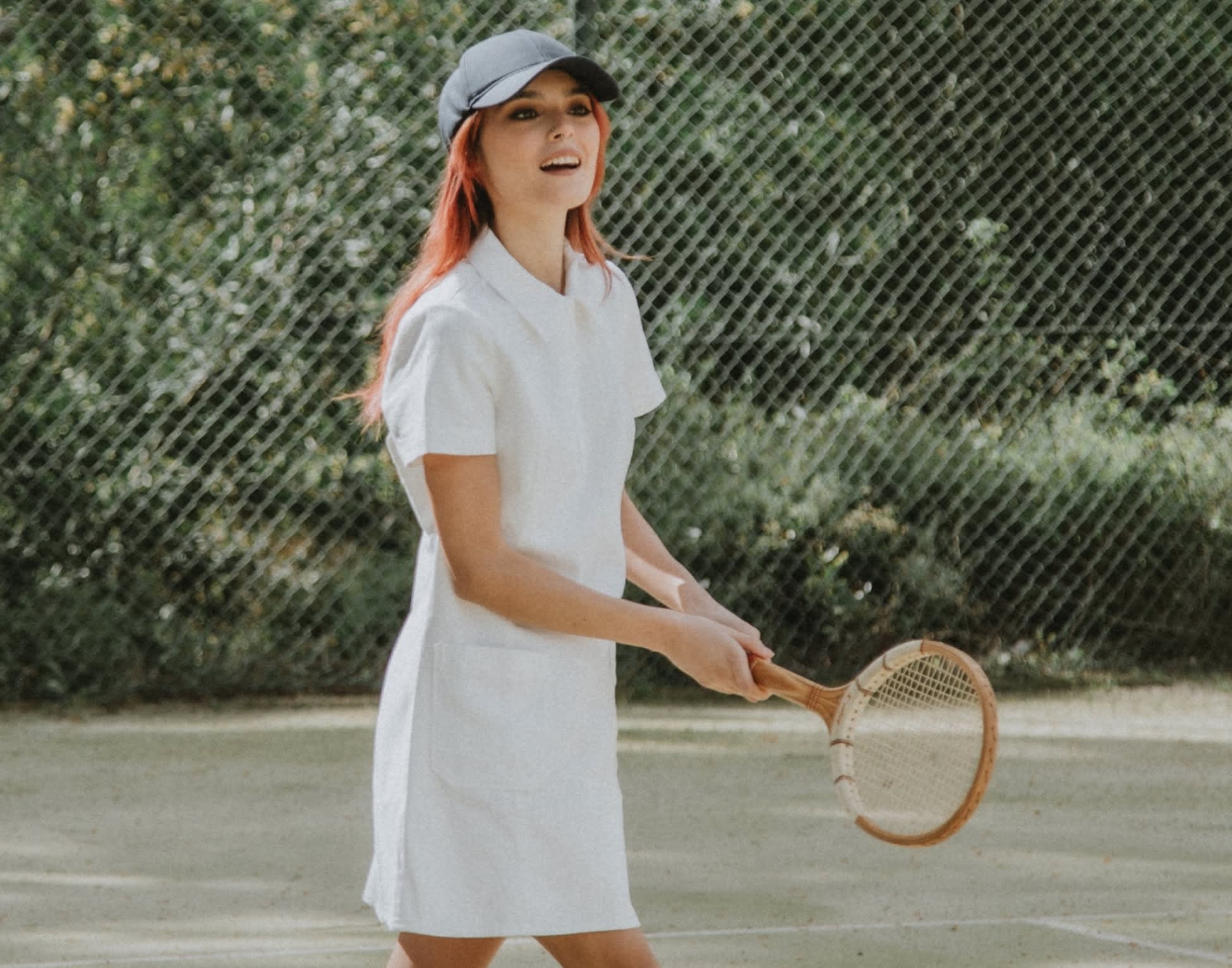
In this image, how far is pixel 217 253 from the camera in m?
6.75

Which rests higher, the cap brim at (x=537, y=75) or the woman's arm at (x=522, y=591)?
the cap brim at (x=537, y=75)

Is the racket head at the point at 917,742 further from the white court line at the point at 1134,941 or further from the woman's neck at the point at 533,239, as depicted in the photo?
the white court line at the point at 1134,941

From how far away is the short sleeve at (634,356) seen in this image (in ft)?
7.28

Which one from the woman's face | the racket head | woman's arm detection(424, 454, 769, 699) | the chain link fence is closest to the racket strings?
the racket head

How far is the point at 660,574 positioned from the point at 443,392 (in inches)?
17.1

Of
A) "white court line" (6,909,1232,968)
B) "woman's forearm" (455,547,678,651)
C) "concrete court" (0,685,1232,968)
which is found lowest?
"concrete court" (0,685,1232,968)

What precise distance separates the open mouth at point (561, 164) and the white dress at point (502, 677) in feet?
0.35

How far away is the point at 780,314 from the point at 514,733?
214 inches

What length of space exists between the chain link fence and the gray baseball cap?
4.75m

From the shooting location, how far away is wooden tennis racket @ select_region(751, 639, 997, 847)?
2.15m

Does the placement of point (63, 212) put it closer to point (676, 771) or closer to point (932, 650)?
point (676, 771)

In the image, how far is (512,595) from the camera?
6.50ft

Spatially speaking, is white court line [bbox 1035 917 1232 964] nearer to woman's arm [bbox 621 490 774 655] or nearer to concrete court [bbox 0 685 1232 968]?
concrete court [bbox 0 685 1232 968]

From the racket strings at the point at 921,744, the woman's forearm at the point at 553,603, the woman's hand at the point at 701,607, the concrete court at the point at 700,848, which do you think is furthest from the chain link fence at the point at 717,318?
the woman's forearm at the point at 553,603
